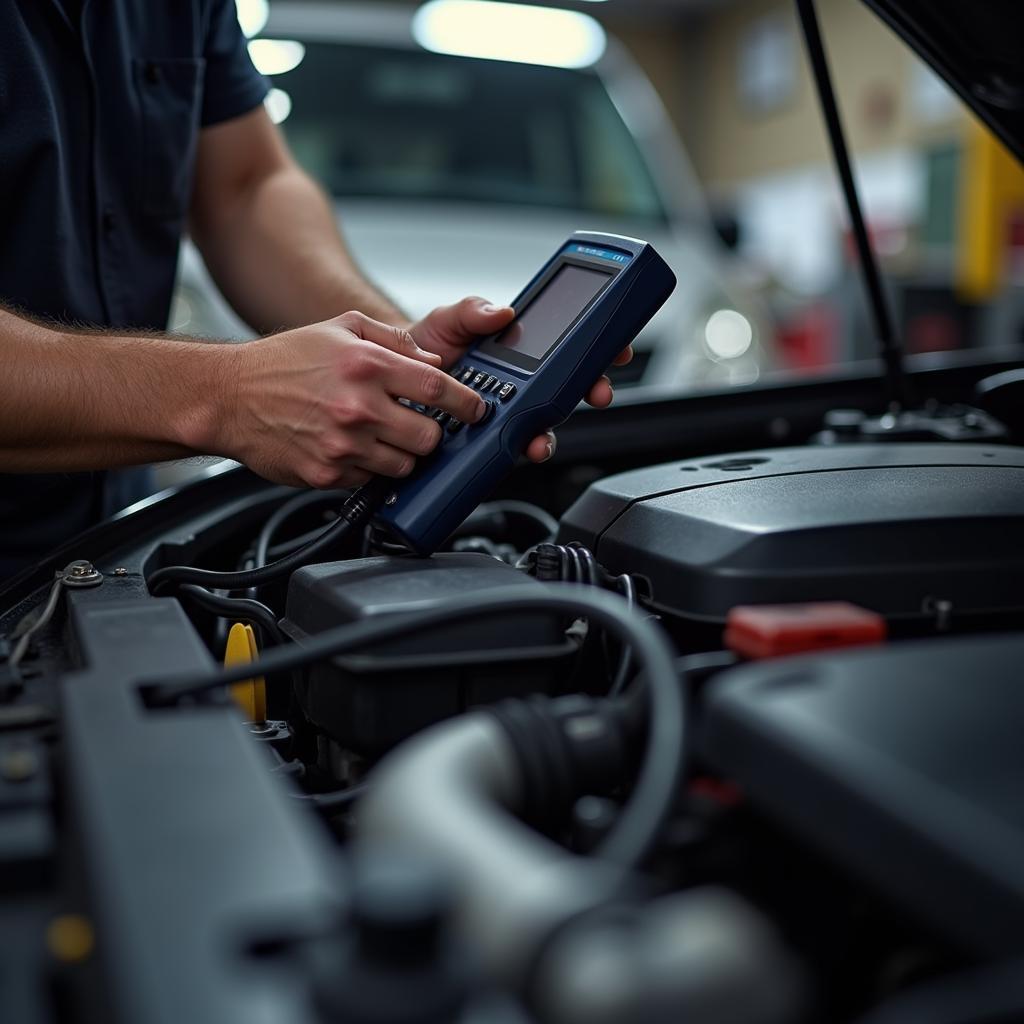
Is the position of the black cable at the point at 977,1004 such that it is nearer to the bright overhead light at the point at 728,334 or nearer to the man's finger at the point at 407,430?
the man's finger at the point at 407,430

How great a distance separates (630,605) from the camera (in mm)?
661

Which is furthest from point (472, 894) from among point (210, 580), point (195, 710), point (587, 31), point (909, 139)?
point (909, 139)

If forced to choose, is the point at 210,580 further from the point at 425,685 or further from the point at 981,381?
the point at 981,381

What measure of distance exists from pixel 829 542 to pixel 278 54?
2.34m

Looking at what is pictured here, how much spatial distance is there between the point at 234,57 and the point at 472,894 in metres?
1.13

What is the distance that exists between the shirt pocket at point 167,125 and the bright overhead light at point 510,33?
1.70 m

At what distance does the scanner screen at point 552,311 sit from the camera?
0.83 meters

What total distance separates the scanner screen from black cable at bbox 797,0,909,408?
28 cm

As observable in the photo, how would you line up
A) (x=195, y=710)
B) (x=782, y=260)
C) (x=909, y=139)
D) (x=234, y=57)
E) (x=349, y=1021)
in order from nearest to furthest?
(x=349, y=1021) < (x=195, y=710) < (x=234, y=57) < (x=909, y=139) < (x=782, y=260)

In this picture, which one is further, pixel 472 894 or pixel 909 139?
pixel 909 139

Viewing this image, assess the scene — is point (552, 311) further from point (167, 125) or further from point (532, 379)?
point (167, 125)

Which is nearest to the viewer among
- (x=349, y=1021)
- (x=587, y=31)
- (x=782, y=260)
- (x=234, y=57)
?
(x=349, y=1021)

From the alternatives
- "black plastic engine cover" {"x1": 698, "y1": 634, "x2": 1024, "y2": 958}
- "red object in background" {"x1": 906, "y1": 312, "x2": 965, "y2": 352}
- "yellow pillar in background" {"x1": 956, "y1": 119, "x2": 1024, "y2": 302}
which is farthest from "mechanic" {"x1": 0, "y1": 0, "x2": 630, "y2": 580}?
"red object in background" {"x1": 906, "y1": 312, "x2": 965, "y2": 352}

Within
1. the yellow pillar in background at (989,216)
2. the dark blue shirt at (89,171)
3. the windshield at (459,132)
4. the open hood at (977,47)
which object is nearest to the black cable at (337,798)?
the dark blue shirt at (89,171)
